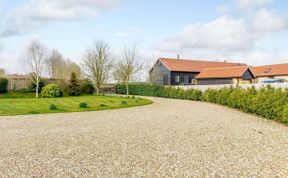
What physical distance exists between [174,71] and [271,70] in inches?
581

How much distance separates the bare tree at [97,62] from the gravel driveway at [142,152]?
79.3 ft

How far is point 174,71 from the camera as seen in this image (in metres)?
38.6

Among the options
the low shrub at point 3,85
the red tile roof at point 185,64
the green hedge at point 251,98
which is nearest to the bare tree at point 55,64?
the low shrub at point 3,85

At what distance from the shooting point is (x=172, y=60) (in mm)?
40969

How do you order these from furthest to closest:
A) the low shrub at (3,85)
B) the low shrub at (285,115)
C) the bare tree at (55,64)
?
the bare tree at (55,64) → the low shrub at (3,85) → the low shrub at (285,115)

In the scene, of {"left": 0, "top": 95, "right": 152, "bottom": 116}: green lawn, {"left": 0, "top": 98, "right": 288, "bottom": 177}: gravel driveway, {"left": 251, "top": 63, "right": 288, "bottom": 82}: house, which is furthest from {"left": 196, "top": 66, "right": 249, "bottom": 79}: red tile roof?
{"left": 0, "top": 98, "right": 288, "bottom": 177}: gravel driveway

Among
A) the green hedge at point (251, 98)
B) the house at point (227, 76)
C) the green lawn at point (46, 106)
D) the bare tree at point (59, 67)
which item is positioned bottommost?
the green lawn at point (46, 106)

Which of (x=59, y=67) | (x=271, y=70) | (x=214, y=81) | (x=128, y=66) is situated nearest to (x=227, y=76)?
(x=214, y=81)

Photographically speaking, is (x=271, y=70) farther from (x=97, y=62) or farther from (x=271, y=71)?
(x=97, y=62)

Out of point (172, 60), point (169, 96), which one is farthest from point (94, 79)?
point (172, 60)

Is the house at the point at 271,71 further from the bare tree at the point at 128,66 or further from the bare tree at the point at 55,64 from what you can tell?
the bare tree at the point at 55,64

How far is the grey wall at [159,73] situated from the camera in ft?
124

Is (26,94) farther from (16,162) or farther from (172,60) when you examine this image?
(16,162)

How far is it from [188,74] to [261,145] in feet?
112
